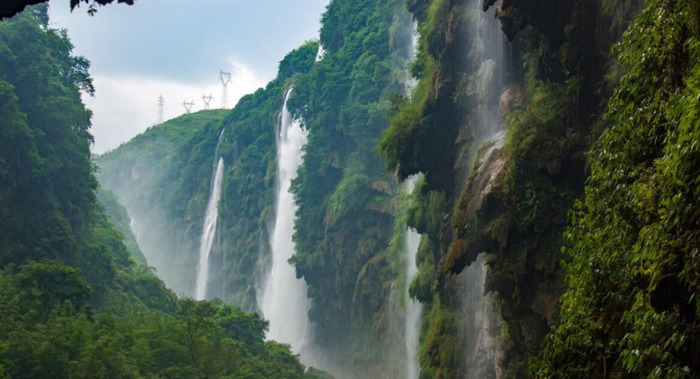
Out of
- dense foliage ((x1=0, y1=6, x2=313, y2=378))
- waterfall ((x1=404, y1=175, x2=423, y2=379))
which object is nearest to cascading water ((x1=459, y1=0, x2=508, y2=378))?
dense foliage ((x1=0, y1=6, x2=313, y2=378))

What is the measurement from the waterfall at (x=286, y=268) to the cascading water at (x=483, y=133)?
103ft

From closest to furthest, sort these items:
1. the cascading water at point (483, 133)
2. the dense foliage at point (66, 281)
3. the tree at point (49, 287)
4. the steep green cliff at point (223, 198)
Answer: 1. the dense foliage at point (66, 281)
2. the cascading water at point (483, 133)
3. the tree at point (49, 287)
4. the steep green cliff at point (223, 198)

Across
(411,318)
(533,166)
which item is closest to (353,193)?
Answer: (411,318)

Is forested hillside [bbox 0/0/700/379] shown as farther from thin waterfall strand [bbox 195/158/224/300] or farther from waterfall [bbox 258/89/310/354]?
thin waterfall strand [bbox 195/158/224/300]

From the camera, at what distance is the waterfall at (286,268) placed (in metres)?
62.2

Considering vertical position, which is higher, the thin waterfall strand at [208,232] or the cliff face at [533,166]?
the thin waterfall strand at [208,232]

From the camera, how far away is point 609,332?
9.17 meters

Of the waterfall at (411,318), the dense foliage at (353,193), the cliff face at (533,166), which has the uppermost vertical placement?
the dense foliage at (353,193)

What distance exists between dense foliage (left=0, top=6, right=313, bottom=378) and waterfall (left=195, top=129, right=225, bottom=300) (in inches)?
978

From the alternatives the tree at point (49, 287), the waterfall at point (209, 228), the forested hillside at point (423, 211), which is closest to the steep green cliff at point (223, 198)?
the forested hillside at point (423, 211)

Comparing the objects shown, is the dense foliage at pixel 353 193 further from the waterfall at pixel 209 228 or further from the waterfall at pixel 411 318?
the waterfall at pixel 209 228

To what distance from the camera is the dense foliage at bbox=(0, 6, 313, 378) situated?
26.3 m

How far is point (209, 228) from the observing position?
276ft

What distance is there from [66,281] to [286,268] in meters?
32.7
